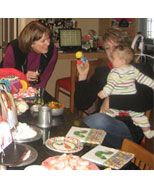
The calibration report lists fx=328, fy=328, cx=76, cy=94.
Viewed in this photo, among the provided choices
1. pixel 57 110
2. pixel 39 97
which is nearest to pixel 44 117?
pixel 57 110

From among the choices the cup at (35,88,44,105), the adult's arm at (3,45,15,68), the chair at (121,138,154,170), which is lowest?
the chair at (121,138,154,170)

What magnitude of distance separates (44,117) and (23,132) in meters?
0.17

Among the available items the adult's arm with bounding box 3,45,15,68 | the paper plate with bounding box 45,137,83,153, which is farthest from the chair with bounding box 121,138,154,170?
the adult's arm with bounding box 3,45,15,68

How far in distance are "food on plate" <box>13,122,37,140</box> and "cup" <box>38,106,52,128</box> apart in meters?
0.12

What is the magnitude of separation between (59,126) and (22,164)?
460 millimetres

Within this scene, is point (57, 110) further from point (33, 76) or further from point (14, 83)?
point (33, 76)

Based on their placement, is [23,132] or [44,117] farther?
[44,117]

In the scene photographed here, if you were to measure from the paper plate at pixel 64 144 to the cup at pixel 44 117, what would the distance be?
18cm

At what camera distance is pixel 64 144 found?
4.64 feet

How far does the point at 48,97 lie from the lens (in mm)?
2146

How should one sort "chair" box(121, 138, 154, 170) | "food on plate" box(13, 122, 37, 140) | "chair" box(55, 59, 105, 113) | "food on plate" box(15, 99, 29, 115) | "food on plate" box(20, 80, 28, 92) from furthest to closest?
"chair" box(55, 59, 105, 113) → "food on plate" box(20, 80, 28, 92) → "food on plate" box(15, 99, 29, 115) → "food on plate" box(13, 122, 37, 140) → "chair" box(121, 138, 154, 170)

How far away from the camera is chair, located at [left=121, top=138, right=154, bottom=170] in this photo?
1275mm

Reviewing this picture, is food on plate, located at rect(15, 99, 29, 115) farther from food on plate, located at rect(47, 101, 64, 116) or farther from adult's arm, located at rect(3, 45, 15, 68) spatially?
adult's arm, located at rect(3, 45, 15, 68)
